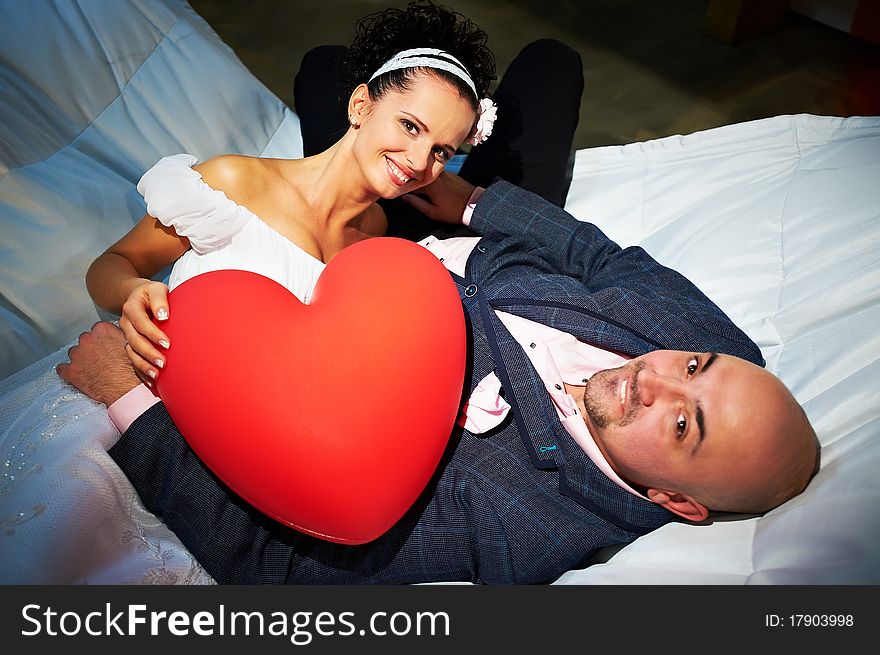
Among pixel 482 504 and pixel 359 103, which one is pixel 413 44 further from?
pixel 482 504

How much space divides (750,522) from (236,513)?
80 cm

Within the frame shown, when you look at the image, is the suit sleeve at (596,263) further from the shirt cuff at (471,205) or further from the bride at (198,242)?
the bride at (198,242)

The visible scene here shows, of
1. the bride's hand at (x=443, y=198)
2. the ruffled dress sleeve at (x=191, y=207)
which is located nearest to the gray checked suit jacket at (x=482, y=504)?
the ruffled dress sleeve at (x=191, y=207)

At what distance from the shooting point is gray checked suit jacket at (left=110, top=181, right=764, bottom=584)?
1.27 metres

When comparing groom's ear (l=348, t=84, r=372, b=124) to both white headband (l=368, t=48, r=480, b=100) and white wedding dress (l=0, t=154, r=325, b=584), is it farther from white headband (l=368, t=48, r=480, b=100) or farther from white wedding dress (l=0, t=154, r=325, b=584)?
white wedding dress (l=0, t=154, r=325, b=584)

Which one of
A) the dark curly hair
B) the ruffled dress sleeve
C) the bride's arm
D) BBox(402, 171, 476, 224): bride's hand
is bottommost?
BBox(402, 171, 476, 224): bride's hand

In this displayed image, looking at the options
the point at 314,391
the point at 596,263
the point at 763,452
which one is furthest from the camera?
the point at 596,263

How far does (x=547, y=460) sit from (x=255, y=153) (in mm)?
1187

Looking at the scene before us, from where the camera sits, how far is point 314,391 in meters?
1.09

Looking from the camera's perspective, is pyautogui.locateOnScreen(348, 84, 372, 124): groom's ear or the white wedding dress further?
pyautogui.locateOnScreen(348, 84, 372, 124): groom's ear

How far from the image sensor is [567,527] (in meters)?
1.29

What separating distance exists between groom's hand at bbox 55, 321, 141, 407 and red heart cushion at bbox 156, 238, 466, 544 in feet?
0.76

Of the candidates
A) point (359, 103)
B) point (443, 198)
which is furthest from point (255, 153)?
point (359, 103)

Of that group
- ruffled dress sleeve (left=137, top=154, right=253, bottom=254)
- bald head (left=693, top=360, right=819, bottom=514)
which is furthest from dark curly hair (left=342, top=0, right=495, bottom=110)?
bald head (left=693, top=360, right=819, bottom=514)
